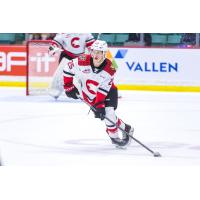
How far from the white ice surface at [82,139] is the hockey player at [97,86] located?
35 millimetres

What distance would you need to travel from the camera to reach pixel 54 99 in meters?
3.53

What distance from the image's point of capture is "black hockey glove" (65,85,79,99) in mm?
3188

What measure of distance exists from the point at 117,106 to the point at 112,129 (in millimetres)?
108

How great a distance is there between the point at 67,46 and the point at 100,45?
343mm

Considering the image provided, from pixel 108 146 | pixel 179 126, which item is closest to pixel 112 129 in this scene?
pixel 108 146

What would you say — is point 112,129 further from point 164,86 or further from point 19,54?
point 19,54

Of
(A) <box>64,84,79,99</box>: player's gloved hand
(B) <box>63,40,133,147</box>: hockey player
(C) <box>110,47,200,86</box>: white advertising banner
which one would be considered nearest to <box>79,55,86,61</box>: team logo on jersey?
→ (B) <box>63,40,133,147</box>: hockey player

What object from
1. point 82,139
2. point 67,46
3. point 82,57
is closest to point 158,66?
point 67,46

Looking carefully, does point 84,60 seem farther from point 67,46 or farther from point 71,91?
point 67,46

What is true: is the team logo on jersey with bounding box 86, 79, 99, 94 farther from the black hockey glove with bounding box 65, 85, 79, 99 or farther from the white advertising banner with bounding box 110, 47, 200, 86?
the white advertising banner with bounding box 110, 47, 200, 86

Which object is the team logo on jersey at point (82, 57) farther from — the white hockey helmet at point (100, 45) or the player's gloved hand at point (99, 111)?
the player's gloved hand at point (99, 111)

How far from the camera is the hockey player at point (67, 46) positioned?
10.5 ft

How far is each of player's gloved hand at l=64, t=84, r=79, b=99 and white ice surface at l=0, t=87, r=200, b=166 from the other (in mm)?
33

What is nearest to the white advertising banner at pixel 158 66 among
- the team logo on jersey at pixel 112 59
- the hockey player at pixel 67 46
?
the hockey player at pixel 67 46
